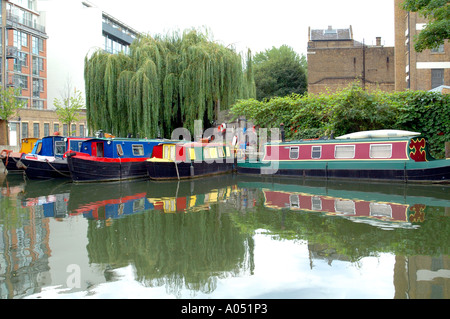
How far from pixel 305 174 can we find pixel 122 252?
13034mm

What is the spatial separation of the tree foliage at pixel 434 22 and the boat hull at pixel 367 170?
14.5 feet

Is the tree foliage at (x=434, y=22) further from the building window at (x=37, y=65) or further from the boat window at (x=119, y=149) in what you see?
the building window at (x=37, y=65)

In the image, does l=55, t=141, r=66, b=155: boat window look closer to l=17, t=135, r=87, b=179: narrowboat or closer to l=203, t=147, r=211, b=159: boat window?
l=17, t=135, r=87, b=179: narrowboat

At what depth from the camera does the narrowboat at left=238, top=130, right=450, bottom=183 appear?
16047 millimetres

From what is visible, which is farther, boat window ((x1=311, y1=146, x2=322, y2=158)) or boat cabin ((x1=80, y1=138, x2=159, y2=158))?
boat window ((x1=311, y1=146, x2=322, y2=158))

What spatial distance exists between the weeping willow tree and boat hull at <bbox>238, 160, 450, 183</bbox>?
4928mm

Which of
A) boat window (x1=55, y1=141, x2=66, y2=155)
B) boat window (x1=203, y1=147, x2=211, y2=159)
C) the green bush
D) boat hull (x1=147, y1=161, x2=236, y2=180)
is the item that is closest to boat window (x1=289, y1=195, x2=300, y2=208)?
boat hull (x1=147, y1=161, x2=236, y2=180)

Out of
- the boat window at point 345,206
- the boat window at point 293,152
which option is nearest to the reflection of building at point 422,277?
the boat window at point 345,206

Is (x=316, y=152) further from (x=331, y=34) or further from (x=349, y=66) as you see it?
(x=331, y=34)

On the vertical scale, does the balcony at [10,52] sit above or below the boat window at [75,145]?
above

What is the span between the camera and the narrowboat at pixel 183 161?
1842 centimetres

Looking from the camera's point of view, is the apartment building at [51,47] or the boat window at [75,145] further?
the apartment building at [51,47]

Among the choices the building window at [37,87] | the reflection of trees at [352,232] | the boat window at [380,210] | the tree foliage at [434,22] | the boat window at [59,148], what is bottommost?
the reflection of trees at [352,232]

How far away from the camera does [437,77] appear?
2958cm
